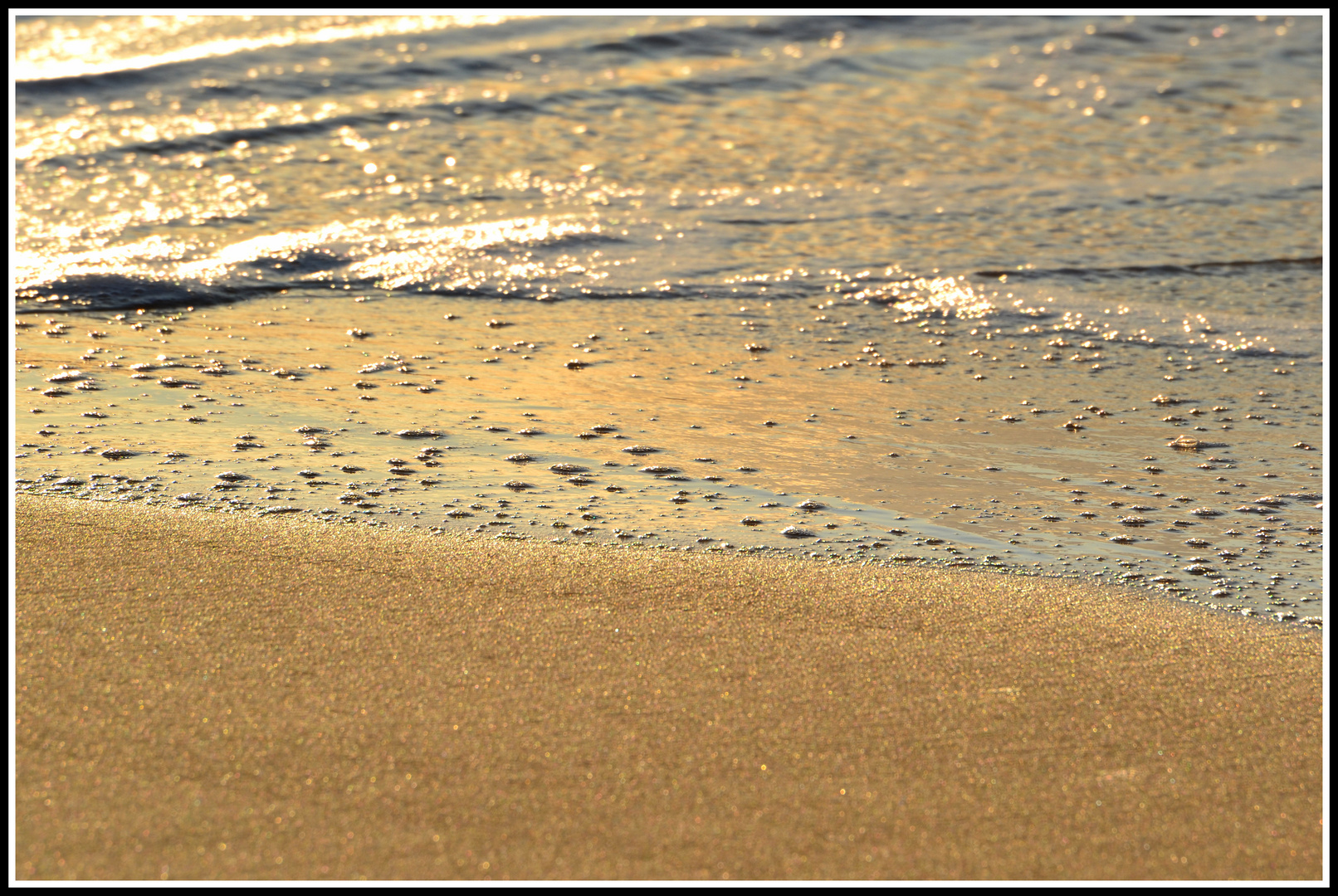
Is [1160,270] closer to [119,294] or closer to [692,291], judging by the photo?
[692,291]

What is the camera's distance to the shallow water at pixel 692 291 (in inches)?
111

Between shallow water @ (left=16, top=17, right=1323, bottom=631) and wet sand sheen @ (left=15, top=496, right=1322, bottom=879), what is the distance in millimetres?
326

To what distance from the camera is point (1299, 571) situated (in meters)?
2.51

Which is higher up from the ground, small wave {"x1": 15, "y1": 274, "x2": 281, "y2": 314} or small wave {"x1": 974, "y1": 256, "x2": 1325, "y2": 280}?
small wave {"x1": 15, "y1": 274, "x2": 281, "y2": 314}

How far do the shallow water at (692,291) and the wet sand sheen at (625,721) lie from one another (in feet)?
1.07

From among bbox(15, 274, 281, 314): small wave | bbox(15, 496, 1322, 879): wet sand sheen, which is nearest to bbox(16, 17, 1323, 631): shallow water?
bbox(15, 274, 281, 314): small wave

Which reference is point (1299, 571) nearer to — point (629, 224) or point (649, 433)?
point (649, 433)

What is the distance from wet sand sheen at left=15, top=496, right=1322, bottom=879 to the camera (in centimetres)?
150

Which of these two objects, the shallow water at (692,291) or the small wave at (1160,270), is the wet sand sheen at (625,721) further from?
the small wave at (1160,270)

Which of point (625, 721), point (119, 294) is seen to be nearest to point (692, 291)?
point (119, 294)

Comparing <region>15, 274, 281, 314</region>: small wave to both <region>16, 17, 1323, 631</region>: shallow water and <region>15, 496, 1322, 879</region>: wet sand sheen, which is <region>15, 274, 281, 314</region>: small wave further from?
<region>15, 496, 1322, 879</region>: wet sand sheen

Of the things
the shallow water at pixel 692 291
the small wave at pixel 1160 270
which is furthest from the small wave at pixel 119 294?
the small wave at pixel 1160 270

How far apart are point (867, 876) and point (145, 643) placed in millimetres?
1169

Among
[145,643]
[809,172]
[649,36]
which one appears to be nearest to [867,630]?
[145,643]
